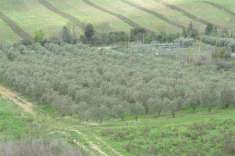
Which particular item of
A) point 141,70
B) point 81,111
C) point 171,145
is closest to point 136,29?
point 141,70

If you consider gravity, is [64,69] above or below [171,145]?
above

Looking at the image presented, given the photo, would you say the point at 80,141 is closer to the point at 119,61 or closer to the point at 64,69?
the point at 64,69

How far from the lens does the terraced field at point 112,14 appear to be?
112 metres

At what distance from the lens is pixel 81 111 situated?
5384 centimetres

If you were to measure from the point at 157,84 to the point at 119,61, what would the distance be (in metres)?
16.9

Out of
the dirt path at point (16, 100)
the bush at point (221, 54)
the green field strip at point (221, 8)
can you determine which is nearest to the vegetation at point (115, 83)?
Result: the dirt path at point (16, 100)

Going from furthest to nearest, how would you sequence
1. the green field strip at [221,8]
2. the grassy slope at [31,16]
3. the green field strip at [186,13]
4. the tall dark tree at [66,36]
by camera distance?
the green field strip at [221,8] → the green field strip at [186,13] → the grassy slope at [31,16] → the tall dark tree at [66,36]

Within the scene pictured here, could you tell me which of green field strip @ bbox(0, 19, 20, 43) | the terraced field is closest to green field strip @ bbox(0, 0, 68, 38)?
the terraced field

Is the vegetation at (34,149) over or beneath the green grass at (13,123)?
over

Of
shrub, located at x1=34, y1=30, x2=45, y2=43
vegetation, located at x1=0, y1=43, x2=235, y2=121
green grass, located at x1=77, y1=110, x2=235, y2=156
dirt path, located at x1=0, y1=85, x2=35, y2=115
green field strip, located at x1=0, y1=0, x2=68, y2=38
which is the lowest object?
green grass, located at x1=77, y1=110, x2=235, y2=156

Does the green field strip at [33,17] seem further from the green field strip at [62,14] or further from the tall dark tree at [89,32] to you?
the tall dark tree at [89,32]

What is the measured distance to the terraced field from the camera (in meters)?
112

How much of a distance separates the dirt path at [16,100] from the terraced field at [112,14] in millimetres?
40399

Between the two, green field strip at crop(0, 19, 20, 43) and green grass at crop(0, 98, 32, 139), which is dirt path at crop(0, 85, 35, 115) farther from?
green field strip at crop(0, 19, 20, 43)
